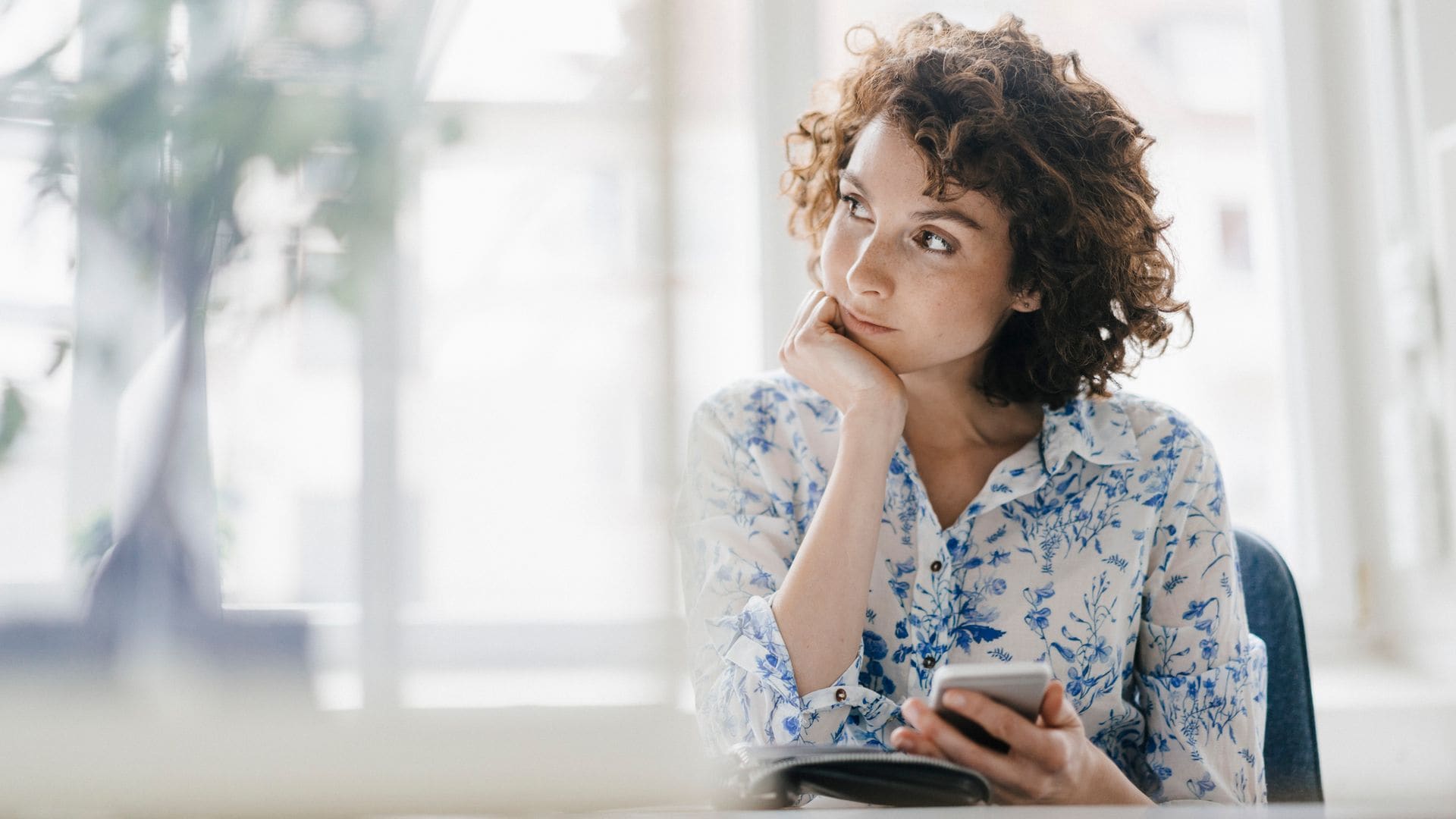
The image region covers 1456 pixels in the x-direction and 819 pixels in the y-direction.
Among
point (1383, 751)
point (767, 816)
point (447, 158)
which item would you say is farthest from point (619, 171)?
point (1383, 751)

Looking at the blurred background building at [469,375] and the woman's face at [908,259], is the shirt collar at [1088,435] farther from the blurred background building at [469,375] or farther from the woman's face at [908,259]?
the blurred background building at [469,375]

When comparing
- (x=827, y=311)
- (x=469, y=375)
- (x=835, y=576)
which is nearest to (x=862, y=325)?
(x=827, y=311)

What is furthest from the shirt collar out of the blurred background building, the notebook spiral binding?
the blurred background building

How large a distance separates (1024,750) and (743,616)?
0.96 ft

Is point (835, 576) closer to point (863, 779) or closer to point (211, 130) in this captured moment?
point (863, 779)

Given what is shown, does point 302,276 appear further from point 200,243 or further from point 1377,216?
point 1377,216

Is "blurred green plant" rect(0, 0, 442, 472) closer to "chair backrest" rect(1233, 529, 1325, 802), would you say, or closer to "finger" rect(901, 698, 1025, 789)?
"finger" rect(901, 698, 1025, 789)

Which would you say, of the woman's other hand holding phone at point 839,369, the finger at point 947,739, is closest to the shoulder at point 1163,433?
the woman's other hand holding phone at point 839,369

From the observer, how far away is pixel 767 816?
56 centimetres

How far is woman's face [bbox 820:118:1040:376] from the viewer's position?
1104mm

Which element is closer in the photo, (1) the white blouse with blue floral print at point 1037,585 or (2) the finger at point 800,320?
(1) the white blouse with blue floral print at point 1037,585

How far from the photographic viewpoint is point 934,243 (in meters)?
1.12

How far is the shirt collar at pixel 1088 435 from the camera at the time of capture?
3.78 ft

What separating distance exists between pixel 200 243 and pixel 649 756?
0.30m
